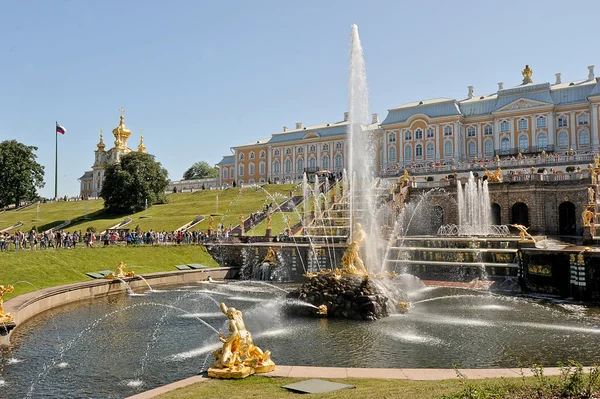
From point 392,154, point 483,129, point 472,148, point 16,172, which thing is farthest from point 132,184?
point 483,129

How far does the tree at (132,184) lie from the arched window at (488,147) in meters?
42.4

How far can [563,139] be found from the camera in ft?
186

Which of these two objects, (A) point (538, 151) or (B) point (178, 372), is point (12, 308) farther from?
(A) point (538, 151)

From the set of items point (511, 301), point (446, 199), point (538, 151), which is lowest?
point (511, 301)

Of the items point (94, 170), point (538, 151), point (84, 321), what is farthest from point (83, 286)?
point (94, 170)

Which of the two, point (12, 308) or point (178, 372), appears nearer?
point (178, 372)

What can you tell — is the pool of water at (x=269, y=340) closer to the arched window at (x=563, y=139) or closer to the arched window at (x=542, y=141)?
the arched window at (x=542, y=141)

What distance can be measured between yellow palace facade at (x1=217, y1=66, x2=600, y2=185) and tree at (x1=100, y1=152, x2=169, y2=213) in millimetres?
26296

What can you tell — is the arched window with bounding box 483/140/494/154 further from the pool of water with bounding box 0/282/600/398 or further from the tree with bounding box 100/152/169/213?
the pool of water with bounding box 0/282/600/398

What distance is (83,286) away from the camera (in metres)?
19.0

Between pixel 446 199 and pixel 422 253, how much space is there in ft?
45.7

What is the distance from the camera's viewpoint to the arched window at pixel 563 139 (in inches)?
2226

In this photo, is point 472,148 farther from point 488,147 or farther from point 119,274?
point 119,274

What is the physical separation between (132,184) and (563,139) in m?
52.3
